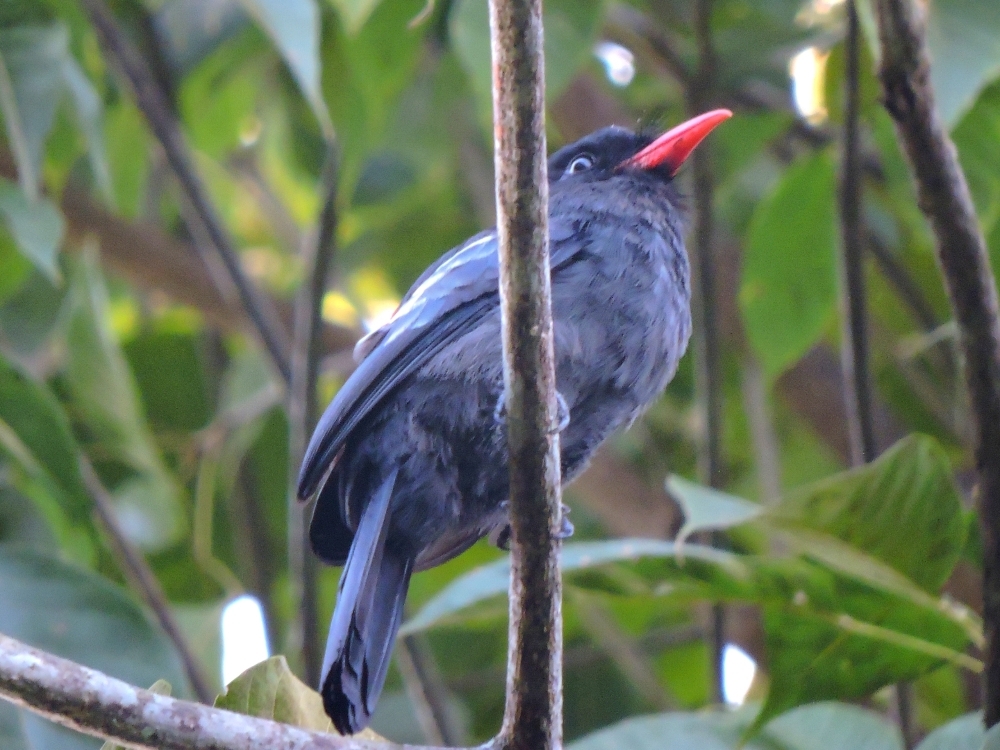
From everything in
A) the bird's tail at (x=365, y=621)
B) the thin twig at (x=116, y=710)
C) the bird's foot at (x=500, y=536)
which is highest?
the bird's foot at (x=500, y=536)

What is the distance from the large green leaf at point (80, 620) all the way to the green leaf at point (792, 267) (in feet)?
5.93

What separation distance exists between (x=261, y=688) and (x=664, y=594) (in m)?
0.96

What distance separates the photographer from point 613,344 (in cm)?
282

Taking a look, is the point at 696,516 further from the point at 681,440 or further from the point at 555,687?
the point at 681,440

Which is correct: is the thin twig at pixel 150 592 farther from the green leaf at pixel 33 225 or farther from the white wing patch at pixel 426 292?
the white wing patch at pixel 426 292

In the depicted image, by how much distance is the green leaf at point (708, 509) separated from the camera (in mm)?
2322

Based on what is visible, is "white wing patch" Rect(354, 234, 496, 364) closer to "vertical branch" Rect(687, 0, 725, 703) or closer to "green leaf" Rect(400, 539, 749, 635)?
"green leaf" Rect(400, 539, 749, 635)

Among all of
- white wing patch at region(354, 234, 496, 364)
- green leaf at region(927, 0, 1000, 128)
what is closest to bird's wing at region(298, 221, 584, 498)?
white wing patch at region(354, 234, 496, 364)

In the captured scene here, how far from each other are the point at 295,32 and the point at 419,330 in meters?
0.66

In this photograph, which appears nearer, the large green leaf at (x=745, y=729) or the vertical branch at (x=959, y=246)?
the vertical branch at (x=959, y=246)

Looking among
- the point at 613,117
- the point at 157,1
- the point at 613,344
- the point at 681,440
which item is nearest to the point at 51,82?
the point at 157,1

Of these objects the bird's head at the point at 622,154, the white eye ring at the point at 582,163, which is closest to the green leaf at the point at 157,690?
the bird's head at the point at 622,154

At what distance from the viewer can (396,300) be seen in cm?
567

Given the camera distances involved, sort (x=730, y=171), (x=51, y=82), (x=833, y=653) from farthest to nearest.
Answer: (x=730, y=171), (x=51, y=82), (x=833, y=653)
